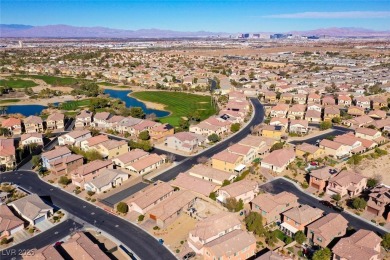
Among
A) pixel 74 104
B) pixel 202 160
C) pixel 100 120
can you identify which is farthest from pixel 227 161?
pixel 74 104

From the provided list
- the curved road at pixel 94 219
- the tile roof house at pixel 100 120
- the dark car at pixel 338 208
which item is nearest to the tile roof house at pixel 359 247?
the dark car at pixel 338 208

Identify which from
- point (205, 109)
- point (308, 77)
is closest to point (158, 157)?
point (205, 109)

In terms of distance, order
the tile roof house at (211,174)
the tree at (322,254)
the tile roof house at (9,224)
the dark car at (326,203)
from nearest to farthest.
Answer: the tree at (322,254) < the tile roof house at (9,224) < the dark car at (326,203) < the tile roof house at (211,174)

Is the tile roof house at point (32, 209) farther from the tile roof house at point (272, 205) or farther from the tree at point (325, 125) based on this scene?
the tree at point (325, 125)

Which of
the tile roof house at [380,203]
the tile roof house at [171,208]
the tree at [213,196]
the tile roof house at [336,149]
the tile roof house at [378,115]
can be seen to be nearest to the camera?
the tile roof house at [171,208]

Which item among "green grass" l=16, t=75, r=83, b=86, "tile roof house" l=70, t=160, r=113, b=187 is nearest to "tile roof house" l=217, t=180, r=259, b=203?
"tile roof house" l=70, t=160, r=113, b=187

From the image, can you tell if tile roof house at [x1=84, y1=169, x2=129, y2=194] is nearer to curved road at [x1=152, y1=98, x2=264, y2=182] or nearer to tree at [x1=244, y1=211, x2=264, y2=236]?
curved road at [x1=152, y1=98, x2=264, y2=182]

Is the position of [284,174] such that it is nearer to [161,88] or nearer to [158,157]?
[158,157]

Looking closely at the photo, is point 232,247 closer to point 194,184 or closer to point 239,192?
point 239,192
